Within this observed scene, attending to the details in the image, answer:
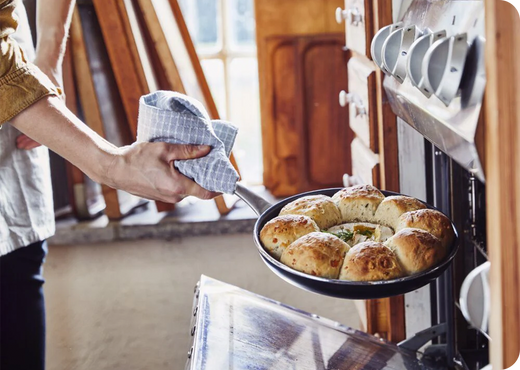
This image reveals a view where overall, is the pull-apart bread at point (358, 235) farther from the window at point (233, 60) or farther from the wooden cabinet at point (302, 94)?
the window at point (233, 60)

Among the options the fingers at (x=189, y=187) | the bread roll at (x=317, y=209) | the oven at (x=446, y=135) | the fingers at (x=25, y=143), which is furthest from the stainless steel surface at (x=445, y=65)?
the fingers at (x=25, y=143)

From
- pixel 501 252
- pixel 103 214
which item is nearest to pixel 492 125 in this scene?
pixel 501 252

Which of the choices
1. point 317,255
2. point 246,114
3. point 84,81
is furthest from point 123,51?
point 317,255

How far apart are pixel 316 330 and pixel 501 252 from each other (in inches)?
20.8

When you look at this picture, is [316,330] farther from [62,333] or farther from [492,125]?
[62,333]

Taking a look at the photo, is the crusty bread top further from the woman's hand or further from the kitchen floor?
the kitchen floor

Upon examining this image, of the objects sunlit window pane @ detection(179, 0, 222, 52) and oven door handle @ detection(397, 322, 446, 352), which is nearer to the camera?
oven door handle @ detection(397, 322, 446, 352)

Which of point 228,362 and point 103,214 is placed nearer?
point 228,362

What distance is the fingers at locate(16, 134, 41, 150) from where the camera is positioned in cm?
131

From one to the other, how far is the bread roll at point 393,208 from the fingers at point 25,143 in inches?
29.7

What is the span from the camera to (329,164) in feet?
6.69

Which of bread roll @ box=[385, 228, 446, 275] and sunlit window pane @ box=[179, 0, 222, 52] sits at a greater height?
sunlit window pane @ box=[179, 0, 222, 52]

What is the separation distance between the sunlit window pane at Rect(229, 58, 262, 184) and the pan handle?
1264 millimetres

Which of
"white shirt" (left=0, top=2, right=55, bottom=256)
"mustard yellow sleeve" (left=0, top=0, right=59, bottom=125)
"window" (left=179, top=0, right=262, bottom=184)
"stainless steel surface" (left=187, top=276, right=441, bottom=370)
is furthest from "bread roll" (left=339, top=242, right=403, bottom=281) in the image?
"window" (left=179, top=0, right=262, bottom=184)
